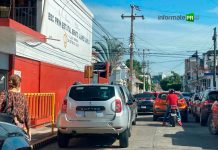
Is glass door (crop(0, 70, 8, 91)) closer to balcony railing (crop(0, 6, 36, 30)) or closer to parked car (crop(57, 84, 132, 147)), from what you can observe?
balcony railing (crop(0, 6, 36, 30))

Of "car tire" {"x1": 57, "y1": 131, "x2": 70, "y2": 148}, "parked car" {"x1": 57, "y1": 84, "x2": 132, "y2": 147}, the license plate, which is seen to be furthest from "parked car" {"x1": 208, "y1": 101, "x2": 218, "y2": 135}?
"car tire" {"x1": 57, "y1": 131, "x2": 70, "y2": 148}

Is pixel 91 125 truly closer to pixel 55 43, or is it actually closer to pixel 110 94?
pixel 110 94

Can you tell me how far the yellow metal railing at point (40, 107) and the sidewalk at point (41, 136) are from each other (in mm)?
388

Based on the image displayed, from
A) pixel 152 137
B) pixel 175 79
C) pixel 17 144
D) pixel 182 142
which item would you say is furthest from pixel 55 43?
pixel 175 79

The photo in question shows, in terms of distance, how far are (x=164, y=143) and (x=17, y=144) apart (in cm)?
911

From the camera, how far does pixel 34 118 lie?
14.5 m

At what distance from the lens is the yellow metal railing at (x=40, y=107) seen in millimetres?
14289

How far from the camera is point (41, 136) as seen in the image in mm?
14984

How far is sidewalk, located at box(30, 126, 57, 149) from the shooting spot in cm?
1331

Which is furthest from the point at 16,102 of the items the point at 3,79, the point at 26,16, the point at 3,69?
the point at 26,16

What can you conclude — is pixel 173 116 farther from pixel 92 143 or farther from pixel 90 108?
pixel 90 108

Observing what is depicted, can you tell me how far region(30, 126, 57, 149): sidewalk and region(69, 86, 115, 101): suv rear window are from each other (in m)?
1.61

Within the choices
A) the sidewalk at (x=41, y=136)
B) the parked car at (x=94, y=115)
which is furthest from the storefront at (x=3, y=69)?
the parked car at (x=94, y=115)

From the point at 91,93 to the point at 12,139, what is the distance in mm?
7580
